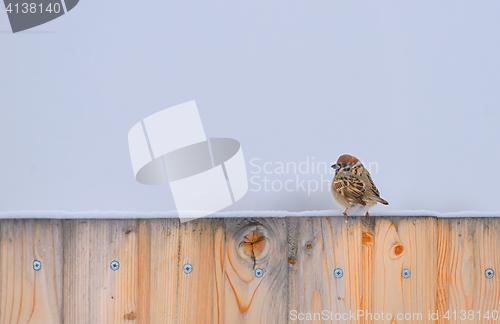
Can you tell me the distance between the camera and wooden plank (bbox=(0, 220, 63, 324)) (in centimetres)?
128

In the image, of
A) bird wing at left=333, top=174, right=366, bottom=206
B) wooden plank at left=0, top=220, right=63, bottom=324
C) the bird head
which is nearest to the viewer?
wooden plank at left=0, top=220, right=63, bottom=324

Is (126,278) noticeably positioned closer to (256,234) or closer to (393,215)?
(256,234)

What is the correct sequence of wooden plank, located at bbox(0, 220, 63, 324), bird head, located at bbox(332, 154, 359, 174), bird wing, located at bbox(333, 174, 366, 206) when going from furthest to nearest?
bird head, located at bbox(332, 154, 359, 174)
bird wing, located at bbox(333, 174, 366, 206)
wooden plank, located at bbox(0, 220, 63, 324)

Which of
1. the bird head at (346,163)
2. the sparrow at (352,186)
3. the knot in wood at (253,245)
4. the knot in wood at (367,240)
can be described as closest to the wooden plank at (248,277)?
the knot in wood at (253,245)

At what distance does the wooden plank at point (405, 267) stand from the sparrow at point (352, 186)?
33.8 inches

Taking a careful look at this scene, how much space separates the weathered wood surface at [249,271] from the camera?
129cm

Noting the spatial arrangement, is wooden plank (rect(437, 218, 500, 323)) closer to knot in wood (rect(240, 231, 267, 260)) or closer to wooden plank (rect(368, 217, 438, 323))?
wooden plank (rect(368, 217, 438, 323))

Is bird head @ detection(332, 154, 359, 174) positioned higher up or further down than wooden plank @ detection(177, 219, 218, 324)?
higher up

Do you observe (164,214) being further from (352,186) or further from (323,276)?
(352,186)

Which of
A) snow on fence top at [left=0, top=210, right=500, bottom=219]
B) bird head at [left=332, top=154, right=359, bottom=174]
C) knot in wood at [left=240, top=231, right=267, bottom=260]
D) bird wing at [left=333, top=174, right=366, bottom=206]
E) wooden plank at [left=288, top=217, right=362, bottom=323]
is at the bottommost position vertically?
wooden plank at [left=288, top=217, right=362, bottom=323]

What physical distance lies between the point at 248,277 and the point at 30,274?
2.21 feet

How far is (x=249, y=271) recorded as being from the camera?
1.31 m

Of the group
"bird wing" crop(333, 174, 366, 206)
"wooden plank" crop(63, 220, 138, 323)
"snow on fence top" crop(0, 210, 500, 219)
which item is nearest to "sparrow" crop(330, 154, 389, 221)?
"bird wing" crop(333, 174, 366, 206)

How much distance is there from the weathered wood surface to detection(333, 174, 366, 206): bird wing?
87cm
